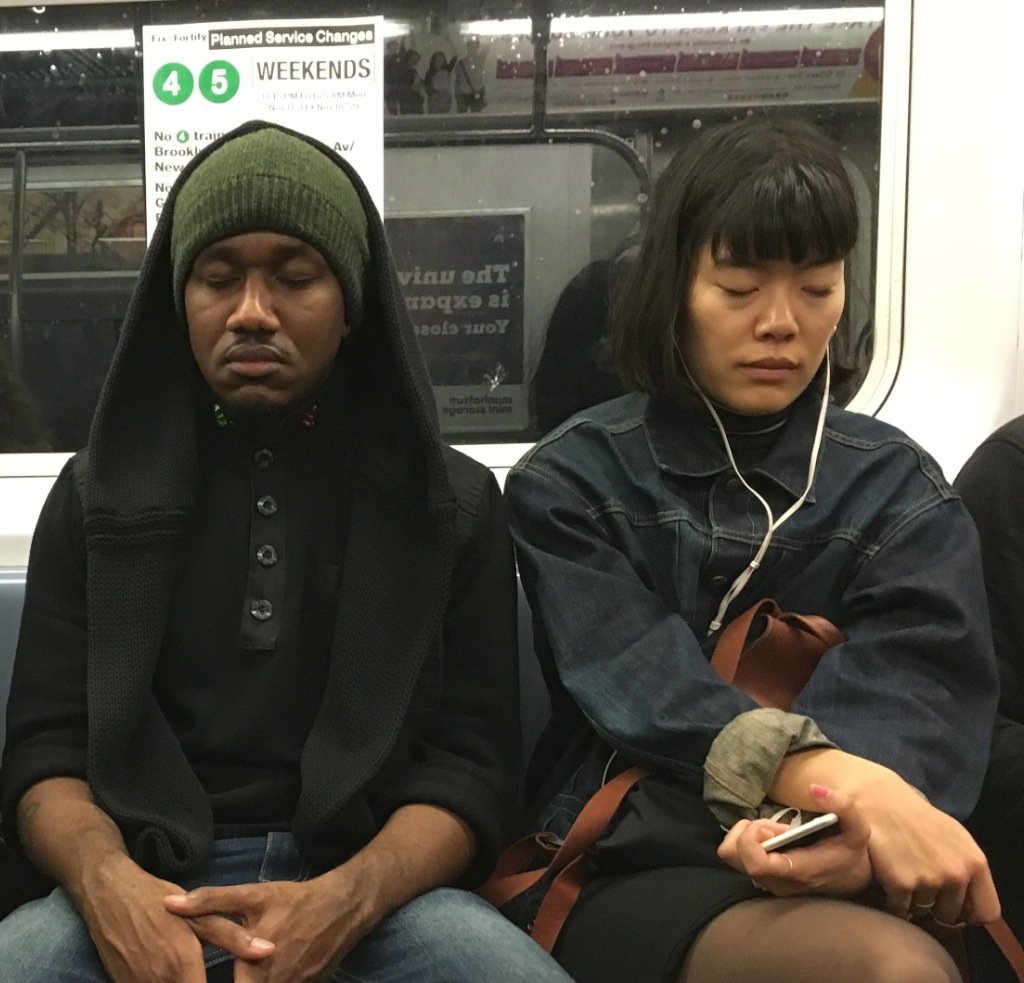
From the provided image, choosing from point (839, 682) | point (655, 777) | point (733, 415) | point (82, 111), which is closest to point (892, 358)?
point (733, 415)

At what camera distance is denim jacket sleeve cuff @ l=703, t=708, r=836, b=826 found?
1318 millimetres

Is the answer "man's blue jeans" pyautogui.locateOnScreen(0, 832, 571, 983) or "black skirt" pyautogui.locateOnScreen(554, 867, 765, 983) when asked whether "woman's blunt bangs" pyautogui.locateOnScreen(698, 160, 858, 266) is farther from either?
"man's blue jeans" pyautogui.locateOnScreen(0, 832, 571, 983)

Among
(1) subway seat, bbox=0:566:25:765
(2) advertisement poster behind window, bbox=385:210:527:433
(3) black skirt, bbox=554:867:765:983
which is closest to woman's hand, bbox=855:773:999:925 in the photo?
(3) black skirt, bbox=554:867:765:983

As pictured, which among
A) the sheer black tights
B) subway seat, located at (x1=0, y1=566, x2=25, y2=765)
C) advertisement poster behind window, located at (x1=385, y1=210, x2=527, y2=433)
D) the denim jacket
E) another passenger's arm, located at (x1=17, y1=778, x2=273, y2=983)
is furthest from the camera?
advertisement poster behind window, located at (x1=385, y1=210, x2=527, y2=433)

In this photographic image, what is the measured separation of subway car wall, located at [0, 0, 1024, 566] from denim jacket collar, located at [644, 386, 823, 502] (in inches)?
21.4

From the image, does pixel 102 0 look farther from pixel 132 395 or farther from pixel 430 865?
pixel 430 865

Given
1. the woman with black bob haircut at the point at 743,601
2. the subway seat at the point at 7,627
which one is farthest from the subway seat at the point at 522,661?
the woman with black bob haircut at the point at 743,601

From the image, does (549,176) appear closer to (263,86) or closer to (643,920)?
(263,86)

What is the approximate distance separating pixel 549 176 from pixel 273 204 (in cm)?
87

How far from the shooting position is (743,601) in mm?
1557

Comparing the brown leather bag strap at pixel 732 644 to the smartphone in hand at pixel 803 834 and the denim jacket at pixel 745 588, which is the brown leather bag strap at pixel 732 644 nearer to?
the denim jacket at pixel 745 588

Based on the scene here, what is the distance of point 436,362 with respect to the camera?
2264mm

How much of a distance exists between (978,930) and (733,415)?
30.2 inches

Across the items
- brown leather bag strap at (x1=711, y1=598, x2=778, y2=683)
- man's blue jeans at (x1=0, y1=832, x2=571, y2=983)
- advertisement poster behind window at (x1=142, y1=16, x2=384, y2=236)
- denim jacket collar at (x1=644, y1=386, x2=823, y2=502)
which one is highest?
advertisement poster behind window at (x1=142, y1=16, x2=384, y2=236)
